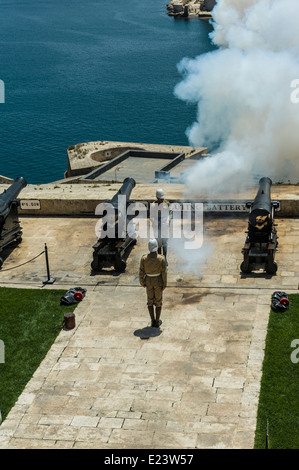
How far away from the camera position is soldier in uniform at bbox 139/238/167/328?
12.9 m

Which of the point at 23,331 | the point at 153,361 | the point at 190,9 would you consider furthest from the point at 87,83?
the point at 153,361

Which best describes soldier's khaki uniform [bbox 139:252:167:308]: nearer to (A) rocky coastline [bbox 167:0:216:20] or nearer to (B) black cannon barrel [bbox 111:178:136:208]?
(B) black cannon barrel [bbox 111:178:136:208]

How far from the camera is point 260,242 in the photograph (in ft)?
52.2

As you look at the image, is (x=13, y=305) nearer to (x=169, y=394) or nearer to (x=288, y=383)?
(x=169, y=394)

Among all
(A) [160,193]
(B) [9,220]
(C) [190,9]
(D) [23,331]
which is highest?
(A) [160,193]

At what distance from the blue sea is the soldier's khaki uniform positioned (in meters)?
46.3

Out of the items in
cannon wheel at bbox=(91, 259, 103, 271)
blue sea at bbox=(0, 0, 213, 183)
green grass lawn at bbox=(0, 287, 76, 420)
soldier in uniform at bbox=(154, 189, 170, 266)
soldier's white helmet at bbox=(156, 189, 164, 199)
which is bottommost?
blue sea at bbox=(0, 0, 213, 183)

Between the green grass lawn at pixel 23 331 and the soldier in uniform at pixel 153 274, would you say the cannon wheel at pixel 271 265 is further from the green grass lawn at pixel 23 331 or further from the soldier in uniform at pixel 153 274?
the green grass lawn at pixel 23 331

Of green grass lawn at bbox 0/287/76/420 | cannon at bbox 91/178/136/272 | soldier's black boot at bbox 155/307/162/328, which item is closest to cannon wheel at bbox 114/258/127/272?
cannon at bbox 91/178/136/272

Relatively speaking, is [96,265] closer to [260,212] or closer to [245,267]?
[245,267]

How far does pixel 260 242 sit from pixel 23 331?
584cm

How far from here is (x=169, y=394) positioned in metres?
11.3

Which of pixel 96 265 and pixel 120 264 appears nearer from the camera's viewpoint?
pixel 120 264

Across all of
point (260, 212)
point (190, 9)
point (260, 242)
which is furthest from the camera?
point (190, 9)
